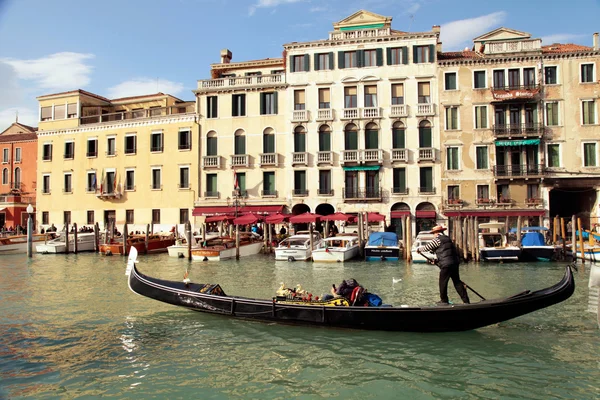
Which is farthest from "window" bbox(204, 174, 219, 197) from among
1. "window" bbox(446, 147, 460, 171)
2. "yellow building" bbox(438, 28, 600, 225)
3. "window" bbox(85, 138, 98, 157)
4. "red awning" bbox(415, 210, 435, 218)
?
"window" bbox(446, 147, 460, 171)

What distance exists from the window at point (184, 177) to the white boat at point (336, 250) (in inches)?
447

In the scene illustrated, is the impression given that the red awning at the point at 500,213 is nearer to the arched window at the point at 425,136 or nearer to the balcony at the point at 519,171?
the balcony at the point at 519,171

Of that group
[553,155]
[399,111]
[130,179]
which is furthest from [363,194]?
[130,179]

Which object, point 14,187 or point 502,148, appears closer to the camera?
point 502,148

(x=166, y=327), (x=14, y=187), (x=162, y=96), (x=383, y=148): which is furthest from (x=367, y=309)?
(x=14, y=187)

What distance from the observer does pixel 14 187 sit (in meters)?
Answer: 34.4

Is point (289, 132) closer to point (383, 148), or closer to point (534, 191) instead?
point (383, 148)

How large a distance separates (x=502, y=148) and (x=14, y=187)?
103ft

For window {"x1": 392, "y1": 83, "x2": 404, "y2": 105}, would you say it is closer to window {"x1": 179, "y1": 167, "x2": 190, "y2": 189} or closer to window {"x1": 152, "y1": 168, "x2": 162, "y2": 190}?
window {"x1": 179, "y1": 167, "x2": 190, "y2": 189}

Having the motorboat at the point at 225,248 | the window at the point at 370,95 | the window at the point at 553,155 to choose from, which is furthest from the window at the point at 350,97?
the window at the point at 553,155

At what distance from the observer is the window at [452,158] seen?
25297 mm

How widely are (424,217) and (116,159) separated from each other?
18.1 m

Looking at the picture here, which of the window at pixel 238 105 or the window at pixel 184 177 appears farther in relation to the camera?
the window at pixel 184 177

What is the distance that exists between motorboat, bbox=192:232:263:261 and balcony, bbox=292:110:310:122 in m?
7.07
